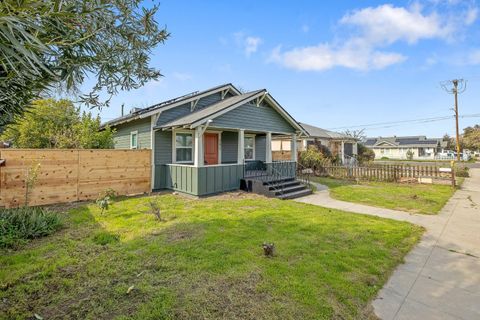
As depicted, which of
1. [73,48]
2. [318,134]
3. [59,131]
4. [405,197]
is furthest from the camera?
[318,134]

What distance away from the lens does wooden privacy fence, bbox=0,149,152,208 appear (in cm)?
716

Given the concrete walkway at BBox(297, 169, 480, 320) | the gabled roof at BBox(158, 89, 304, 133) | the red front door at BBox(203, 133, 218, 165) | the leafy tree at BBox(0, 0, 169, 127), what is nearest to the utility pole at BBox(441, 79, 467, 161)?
the gabled roof at BBox(158, 89, 304, 133)

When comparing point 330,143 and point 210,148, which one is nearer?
point 210,148

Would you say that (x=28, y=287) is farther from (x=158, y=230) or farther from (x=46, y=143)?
(x=46, y=143)

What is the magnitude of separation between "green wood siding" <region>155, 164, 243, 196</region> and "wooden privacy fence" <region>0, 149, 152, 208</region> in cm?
84

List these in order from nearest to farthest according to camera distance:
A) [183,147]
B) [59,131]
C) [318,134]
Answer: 1. [183,147]
2. [59,131]
3. [318,134]

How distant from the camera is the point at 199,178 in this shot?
9.08m

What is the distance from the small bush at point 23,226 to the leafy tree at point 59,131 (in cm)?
631

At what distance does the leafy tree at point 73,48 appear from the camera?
6.48ft

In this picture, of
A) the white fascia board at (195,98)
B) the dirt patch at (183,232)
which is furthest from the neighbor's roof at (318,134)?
the dirt patch at (183,232)

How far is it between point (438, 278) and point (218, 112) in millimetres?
7914

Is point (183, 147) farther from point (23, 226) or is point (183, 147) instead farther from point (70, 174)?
point (23, 226)

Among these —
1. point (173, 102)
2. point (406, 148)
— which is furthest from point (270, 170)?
point (406, 148)

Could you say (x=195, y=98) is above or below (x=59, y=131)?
above
